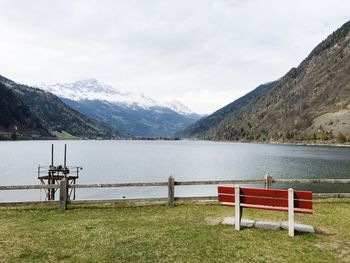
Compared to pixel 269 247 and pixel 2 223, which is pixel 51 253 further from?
pixel 269 247

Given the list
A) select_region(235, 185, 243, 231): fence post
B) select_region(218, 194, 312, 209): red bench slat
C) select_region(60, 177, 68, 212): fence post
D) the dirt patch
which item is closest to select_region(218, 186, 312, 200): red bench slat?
select_region(218, 194, 312, 209): red bench slat

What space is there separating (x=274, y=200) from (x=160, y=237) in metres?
4.52

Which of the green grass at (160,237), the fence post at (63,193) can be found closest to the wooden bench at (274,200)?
the green grass at (160,237)

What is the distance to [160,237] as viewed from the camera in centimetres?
1334

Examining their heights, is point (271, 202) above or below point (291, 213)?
above

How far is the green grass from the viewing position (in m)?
11.3

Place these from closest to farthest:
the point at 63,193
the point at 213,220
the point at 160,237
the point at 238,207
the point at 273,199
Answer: the point at 160,237 < the point at 273,199 < the point at 238,207 < the point at 213,220 < the point at 63,193

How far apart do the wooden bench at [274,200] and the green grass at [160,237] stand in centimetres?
96

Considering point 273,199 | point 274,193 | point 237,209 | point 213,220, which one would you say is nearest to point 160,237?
point 237,209

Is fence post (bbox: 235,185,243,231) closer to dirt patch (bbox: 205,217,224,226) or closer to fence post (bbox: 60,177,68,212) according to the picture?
dirt patch (bbox: 205,217,224,226)

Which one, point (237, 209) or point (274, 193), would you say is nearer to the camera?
point (274, 193)

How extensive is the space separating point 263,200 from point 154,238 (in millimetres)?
4355

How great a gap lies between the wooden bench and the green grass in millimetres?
959

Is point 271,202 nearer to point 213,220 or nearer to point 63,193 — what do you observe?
point 213,220
